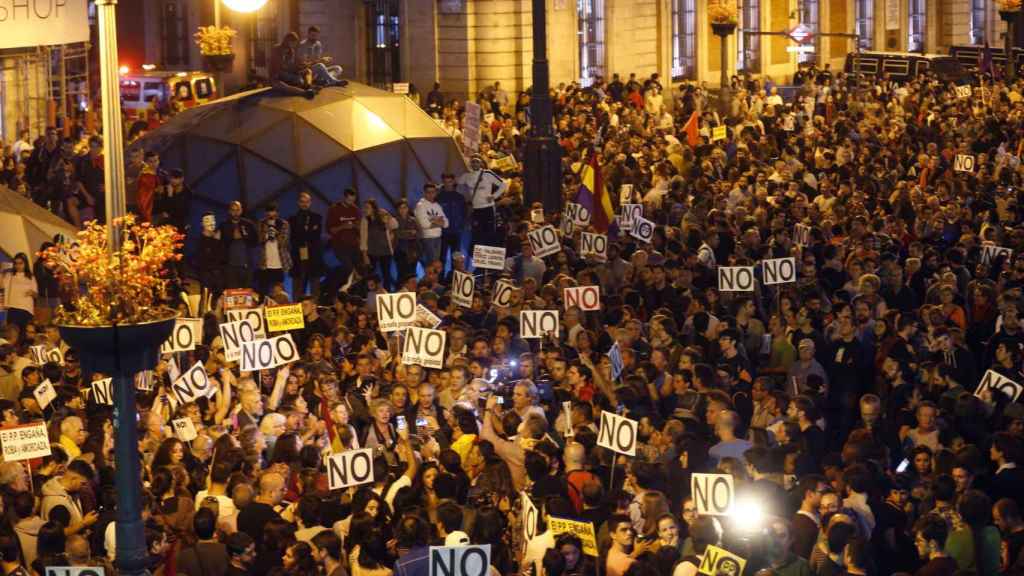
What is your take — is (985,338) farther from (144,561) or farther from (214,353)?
(144,561)

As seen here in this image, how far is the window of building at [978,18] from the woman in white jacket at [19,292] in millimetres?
49302

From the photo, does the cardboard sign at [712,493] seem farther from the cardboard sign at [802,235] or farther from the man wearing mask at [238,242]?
the man wearing mask at [238,242]

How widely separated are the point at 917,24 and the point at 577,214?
4107cm

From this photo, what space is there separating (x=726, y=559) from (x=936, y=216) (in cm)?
1209

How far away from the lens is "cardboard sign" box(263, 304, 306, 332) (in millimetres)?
17203

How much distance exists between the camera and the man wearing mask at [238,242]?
22.4 metres

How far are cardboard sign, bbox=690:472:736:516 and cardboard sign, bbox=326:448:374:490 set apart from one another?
229 cm

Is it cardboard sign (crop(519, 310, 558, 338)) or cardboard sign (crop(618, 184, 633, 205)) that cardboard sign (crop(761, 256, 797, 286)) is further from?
cardboard sign (crop(618, 184, 633, 205))

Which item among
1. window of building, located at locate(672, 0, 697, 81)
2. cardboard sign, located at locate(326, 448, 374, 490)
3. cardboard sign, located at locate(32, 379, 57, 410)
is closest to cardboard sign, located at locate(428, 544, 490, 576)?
cardboard sign, located at locate(326, 448, 374, 490)

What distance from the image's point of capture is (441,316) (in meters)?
18.4

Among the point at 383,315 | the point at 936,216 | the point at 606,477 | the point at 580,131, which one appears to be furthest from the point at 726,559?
the point at 580,131

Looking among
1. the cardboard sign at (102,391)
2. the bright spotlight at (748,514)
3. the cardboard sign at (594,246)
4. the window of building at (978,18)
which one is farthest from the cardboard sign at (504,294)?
the window of building at (978,18)

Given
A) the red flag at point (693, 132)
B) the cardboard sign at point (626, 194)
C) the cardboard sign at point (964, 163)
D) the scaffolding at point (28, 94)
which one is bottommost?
the cardboard sign at point (626, 194)

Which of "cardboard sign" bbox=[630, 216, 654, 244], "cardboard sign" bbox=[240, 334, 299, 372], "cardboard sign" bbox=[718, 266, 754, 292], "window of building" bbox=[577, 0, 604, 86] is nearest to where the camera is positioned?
"cardboard sign" bbox=[240, 334, 299, 372]
